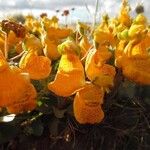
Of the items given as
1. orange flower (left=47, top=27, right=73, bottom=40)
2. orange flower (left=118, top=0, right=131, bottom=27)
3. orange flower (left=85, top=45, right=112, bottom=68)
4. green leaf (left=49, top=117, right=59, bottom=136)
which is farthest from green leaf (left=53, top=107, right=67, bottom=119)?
orange flower (left=118, top=0, right=131, bottom=27)

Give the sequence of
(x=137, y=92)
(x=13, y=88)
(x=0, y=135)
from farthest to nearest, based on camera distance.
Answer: (x=137, y=92) < (x=0, y=135) < (x=13, y=88)

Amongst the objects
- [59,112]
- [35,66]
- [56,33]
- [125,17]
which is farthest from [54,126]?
[125,17]

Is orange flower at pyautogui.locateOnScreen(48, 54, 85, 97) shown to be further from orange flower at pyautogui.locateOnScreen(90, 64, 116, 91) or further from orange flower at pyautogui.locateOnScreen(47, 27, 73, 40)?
orange flower at pyautogui.locateOnScreen(47, 27, 73, 40)

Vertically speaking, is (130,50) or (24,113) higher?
(130,50)

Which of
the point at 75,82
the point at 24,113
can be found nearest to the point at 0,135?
the point at 24,113

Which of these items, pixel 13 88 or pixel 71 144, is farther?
pixel 71 144

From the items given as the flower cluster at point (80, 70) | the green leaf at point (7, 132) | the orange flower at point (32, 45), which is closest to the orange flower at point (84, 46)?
the flower cluster at point (80, 70)

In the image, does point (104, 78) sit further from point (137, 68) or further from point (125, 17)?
point (125, 17)

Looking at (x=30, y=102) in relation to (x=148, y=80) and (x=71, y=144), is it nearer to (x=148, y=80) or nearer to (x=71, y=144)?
(x=71, y=144)
